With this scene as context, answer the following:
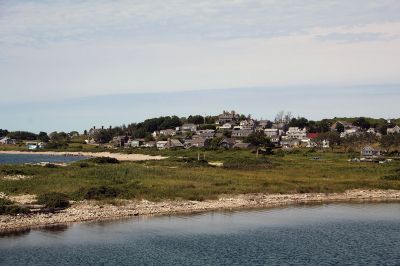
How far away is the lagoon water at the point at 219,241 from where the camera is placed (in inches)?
1500

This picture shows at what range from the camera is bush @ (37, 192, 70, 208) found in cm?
5402

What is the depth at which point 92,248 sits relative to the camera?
4106 centimetres

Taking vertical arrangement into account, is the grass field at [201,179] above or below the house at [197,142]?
below

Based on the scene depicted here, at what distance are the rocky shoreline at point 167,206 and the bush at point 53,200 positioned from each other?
1123 millimetres

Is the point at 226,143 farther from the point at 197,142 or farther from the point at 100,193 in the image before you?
the point at 100,193

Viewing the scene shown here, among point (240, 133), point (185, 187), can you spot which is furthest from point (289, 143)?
point (185, 187)

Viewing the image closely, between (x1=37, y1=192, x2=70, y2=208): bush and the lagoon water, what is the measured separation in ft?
21.7

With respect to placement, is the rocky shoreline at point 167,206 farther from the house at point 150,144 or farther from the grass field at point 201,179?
the house at point 150,144

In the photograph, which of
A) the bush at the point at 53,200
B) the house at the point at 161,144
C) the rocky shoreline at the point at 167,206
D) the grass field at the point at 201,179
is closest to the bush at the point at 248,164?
the grass field at the point at 201,179

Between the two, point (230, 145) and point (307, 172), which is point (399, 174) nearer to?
point (307, 172)

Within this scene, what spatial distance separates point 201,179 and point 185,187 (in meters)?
7.57

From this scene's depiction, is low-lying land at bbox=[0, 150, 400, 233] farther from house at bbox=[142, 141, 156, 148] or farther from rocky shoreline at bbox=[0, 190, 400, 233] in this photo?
house at bbox=[142, 141, 156, 148]

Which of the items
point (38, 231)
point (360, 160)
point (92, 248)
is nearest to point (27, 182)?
point (38, 231)

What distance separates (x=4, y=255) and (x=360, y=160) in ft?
289
